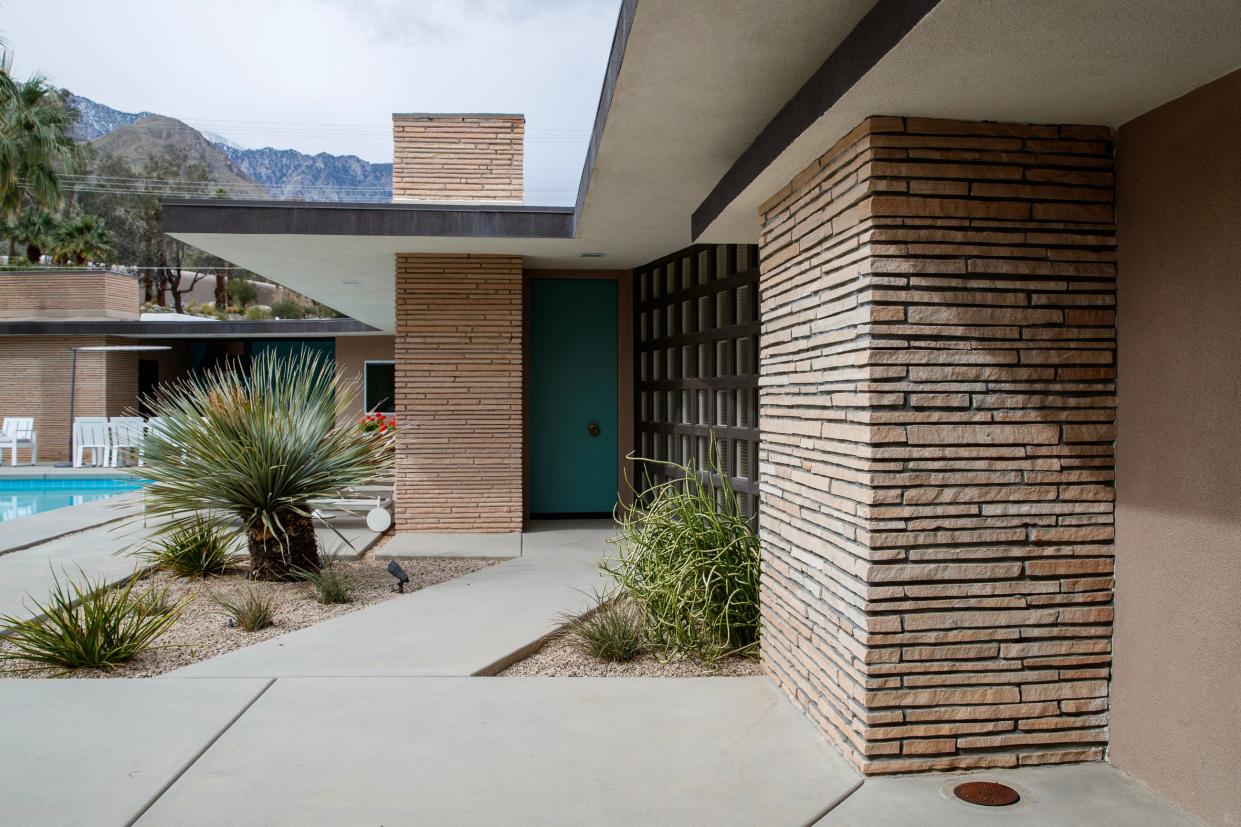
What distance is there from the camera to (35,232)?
30391mm

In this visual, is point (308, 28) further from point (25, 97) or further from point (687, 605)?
point (687, 605)

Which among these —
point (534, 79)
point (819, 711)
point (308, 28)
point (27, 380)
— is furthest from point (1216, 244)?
point (308, 28)

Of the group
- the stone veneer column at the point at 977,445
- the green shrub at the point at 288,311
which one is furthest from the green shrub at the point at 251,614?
the green shrub at the point at 288,311

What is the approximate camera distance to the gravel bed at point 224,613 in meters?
4.82

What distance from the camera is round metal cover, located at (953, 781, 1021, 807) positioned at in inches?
123

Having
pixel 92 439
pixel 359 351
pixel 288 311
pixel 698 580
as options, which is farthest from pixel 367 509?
pixel 288 311

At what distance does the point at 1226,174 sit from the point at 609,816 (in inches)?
111

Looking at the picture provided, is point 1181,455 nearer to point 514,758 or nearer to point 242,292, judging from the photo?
point 514,758

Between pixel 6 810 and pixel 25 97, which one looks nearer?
pixel 6 810

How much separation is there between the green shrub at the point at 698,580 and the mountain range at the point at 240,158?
80383 millimetres

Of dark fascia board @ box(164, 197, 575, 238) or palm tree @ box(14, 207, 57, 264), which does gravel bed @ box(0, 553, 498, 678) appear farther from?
palm tree @ box(14, 207, 57, 264)

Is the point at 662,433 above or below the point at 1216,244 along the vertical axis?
below

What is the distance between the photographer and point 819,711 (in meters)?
3.81

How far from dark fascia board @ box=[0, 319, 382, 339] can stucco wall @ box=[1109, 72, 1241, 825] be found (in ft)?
58.0
